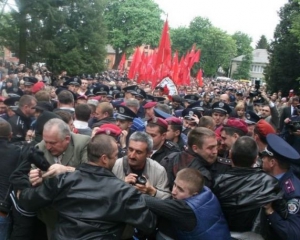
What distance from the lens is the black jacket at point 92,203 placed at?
3033 mm

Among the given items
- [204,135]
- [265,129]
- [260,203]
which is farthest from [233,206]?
[265,129]

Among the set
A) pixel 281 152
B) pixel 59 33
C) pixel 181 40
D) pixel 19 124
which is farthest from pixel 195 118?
pixel 181 40

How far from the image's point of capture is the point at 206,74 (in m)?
83.2

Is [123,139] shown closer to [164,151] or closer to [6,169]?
[164,151]

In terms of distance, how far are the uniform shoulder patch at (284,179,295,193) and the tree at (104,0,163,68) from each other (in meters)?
56.2

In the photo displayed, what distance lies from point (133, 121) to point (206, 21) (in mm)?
83601

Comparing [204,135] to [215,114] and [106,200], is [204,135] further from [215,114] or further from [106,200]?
[215,114]

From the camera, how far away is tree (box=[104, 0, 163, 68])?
59594mm

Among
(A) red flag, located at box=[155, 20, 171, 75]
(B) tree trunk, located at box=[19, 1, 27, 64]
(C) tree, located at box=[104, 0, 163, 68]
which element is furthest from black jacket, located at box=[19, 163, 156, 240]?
(C) tree, located at box=[104, 0, 163, 68]

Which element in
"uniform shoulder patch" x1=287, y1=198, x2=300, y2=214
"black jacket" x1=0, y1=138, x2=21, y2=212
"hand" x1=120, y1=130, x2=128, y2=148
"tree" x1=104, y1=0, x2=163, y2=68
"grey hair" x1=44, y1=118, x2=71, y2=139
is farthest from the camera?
"tree" x1=104, y1=0, x2=163, y2=68

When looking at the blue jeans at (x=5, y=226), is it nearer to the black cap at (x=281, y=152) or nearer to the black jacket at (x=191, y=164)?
the black jacket at (x=191, y=164)

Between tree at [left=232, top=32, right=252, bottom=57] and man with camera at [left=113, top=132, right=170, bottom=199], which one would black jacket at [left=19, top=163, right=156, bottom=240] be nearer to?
man with camera at [left=113, top=132, right=170, bottom=199]

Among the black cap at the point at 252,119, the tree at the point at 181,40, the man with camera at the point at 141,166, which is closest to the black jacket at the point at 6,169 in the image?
the man with camera at the point at 141,166

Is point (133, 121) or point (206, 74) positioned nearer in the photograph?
point (133, 121)
